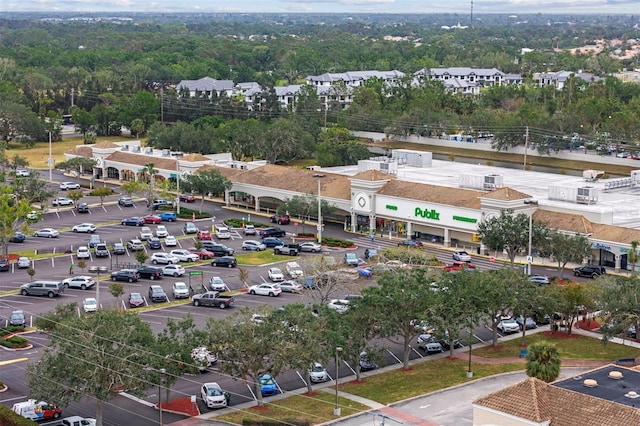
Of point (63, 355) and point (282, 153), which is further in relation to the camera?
point (282, 153)

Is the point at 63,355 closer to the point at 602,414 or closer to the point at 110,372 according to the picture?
the point at 110,372

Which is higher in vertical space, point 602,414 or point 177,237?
point 602,414

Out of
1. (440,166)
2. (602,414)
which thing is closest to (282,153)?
(440,166)

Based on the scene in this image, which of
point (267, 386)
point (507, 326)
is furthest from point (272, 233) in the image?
point (267, 386)

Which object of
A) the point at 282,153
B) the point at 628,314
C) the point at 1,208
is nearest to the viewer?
the point at 628,314

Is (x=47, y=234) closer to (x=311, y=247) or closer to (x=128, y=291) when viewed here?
(x=128, y=291)

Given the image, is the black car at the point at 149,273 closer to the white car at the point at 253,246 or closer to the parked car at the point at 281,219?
the white car at the point at 253,246

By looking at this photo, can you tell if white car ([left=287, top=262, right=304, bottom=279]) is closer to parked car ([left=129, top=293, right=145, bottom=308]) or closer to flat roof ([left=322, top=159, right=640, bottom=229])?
parked car ([left=129, top=293, right=145, bottom=308])
